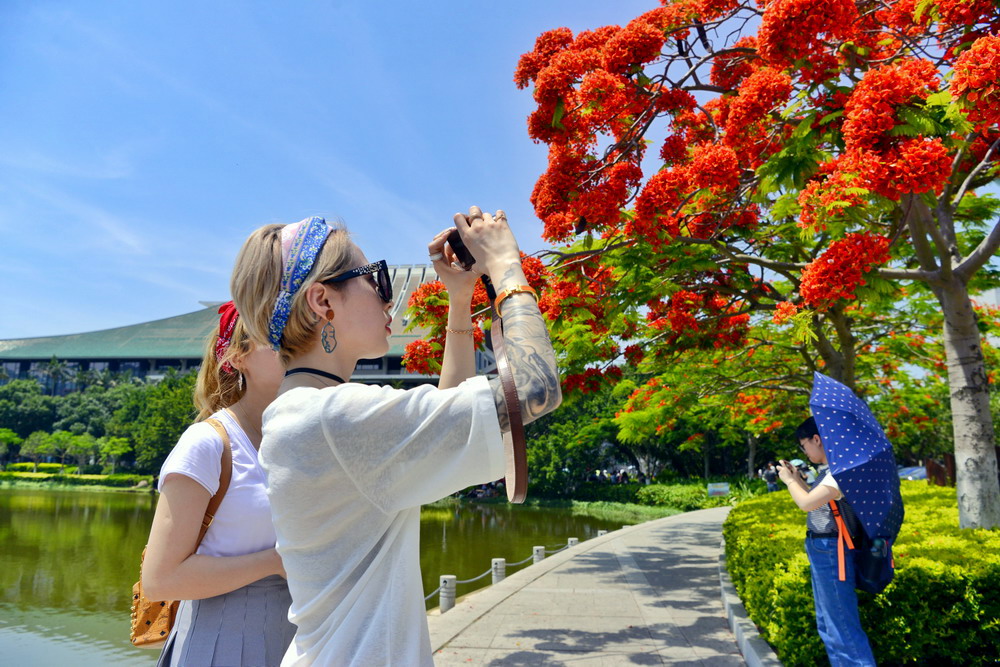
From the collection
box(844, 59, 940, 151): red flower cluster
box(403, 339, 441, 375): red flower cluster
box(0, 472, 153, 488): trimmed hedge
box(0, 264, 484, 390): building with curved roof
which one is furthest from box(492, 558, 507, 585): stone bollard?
box(0, 264, 484, 390): building with curved roof

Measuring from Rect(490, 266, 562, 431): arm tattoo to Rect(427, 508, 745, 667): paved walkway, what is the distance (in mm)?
5357

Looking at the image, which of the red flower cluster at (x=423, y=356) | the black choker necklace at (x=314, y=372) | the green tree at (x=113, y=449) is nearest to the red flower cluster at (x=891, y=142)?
the red flower cluster at (x=423, y=356)

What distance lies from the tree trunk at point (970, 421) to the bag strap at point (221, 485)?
20.3 ft

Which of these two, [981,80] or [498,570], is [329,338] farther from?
[498,570]

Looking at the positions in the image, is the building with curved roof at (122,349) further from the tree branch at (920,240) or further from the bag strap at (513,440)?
the bag strap at (513,440)

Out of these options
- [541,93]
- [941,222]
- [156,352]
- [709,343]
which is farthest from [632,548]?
[156,352]

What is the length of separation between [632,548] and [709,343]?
5874mm

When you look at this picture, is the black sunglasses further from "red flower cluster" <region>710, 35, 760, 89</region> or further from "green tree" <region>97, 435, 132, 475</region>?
"green tree" <region>97, 435, 132, 475</region>

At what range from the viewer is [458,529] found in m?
22.9

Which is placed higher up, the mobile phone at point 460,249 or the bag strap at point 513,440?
the mobile phone at point 460,249

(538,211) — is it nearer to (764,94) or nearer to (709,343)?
(764,94)

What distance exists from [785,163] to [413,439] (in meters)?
5.52

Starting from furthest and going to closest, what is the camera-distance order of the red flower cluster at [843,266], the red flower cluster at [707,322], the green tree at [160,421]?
the green tree at [160,421]
the red flower cluster at [707,322]
the red flower cluster at [843,266]

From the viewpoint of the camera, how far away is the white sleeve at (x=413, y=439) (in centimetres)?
110
